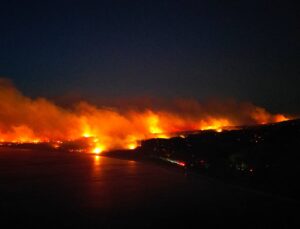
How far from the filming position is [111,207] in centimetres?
6181

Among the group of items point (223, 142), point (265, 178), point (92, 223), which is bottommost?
point (92, 223)

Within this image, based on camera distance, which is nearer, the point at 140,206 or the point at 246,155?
the point at 140,206

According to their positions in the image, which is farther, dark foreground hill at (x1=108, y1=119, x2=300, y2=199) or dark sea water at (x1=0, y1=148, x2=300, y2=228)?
dark foreground hill at (x1=108, y1=119, x2=300, y2=199)

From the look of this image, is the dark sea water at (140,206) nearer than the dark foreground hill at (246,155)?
Yes

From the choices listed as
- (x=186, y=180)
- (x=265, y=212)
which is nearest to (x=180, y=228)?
(x=265, y=212)

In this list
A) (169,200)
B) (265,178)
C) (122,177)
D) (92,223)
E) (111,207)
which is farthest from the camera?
(122,177)

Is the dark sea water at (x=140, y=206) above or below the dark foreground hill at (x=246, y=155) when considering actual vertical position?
below

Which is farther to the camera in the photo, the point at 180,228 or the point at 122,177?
the point at 122,177

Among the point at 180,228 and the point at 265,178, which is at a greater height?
the point at 265,178

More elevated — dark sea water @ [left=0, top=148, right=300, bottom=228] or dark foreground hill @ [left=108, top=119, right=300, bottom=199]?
dark foreground hill @ [left=108, top=119, right=300, bottom=199]

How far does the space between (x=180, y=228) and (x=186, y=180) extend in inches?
2088

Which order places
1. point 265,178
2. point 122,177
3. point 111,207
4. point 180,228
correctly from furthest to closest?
point 122,177 → point 265,178 → point 111,207 → point 180,228

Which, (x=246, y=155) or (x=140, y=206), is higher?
(x=246, y=155)

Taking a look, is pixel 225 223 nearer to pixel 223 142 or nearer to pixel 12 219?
pixel 12 219
